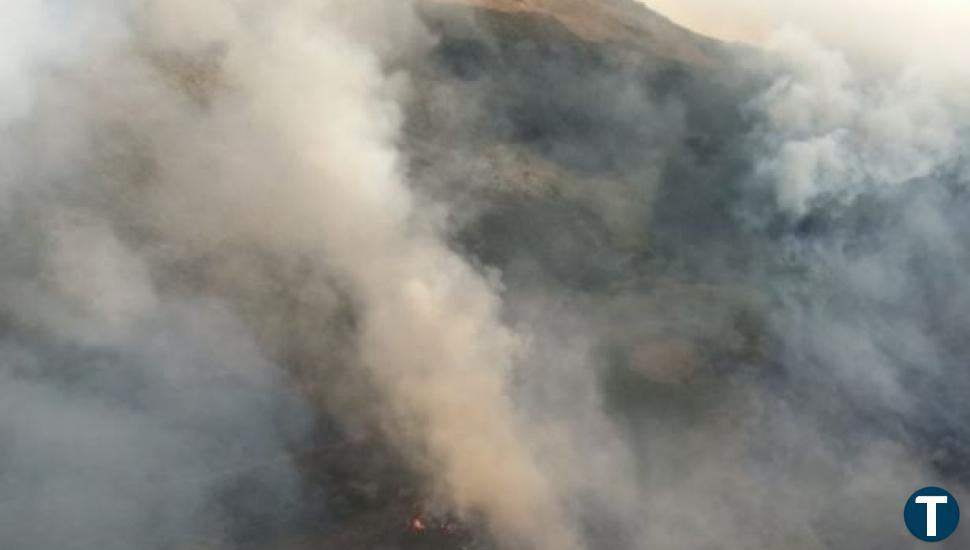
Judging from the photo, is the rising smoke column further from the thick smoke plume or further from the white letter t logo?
the white letter t logo

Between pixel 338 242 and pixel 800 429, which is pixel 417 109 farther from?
pixel 800 429

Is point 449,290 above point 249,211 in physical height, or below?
below

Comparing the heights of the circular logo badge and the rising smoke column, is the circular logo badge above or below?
below

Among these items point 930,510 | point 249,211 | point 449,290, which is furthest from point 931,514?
point 249,211

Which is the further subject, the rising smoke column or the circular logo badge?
the rising smoke column

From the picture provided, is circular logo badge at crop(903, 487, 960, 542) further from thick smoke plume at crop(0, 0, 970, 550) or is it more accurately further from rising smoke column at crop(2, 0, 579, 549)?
rising smoke column at crop(2, 0, 579, 549)

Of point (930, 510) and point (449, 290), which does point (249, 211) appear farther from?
point (930, 510)

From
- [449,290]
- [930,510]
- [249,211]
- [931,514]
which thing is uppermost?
[249,211]

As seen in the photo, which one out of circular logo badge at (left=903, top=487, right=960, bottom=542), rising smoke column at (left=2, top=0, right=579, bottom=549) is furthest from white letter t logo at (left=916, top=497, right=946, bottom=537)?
rising smoke column at (left=2, top=0, right=579, bottom=549)

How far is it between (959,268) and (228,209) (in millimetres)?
25868

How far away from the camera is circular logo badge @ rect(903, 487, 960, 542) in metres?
26.6

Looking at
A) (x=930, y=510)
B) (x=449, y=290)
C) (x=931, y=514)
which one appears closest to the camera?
(x=931, y=514)

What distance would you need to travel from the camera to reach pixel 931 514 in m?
27.2

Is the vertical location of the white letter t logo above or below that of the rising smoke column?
below
